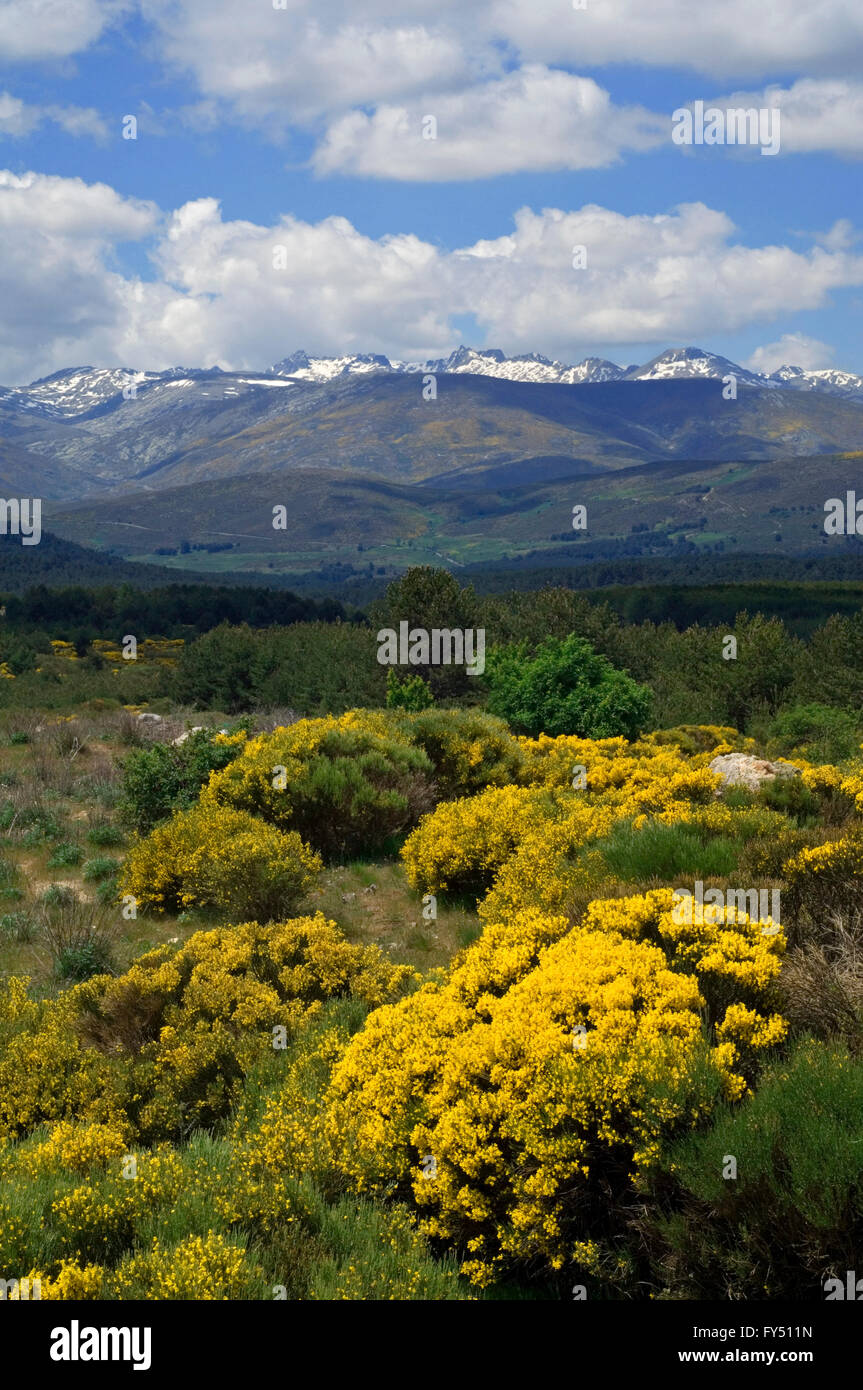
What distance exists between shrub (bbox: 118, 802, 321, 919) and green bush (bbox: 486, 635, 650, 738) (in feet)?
44.7

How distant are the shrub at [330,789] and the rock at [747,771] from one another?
178 inches

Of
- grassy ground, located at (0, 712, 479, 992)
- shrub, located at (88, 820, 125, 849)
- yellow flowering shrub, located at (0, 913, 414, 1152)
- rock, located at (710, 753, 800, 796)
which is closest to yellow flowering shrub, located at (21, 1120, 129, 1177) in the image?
yellow flowering shrub, located at (0, 913, 414, 1152)

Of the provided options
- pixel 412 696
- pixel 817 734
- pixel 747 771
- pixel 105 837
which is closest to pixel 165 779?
pixel 105 837

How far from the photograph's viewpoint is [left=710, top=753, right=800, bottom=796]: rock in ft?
44.5

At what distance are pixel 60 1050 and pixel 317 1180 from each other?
2.89 m

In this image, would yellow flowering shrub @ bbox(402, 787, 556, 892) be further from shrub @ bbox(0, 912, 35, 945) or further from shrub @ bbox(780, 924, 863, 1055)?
shrub @ bbox(780, 924, 863, 1055)

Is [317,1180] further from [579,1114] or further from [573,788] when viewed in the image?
[573,788]

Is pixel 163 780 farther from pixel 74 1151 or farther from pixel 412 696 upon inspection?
pixel 412 696

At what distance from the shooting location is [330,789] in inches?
532

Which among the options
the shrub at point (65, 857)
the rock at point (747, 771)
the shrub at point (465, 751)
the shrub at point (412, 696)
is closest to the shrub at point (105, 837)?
the shrub at point (65, 857)

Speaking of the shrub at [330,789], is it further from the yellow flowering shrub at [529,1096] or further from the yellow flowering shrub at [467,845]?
the yellow flowering shrub at [529,1096]

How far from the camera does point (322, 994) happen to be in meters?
8.95

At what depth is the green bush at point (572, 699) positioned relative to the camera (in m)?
25.1

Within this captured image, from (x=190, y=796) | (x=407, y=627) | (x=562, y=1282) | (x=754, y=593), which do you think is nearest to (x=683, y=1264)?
(x=562, y=1282)
